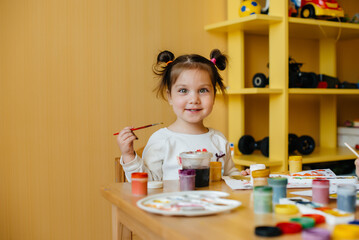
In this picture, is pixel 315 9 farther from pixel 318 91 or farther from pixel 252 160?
pixel 252 160

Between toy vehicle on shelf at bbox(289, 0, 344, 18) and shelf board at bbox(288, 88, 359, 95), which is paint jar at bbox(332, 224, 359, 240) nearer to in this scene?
shelf board at bbox(288, 88, 359, 95)

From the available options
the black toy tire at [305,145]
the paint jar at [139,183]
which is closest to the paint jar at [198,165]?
the paint jar at [139,183]

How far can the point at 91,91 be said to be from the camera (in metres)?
2.28

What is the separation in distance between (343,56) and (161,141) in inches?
85.9

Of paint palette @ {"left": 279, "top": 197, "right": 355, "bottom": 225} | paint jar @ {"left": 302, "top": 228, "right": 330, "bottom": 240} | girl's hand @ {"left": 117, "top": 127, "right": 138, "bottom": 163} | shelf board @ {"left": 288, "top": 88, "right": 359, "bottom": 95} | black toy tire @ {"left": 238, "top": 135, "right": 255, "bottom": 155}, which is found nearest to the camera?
paint jar @ {"left": 302, "top": 228, "right": 330, "bottom": 240}

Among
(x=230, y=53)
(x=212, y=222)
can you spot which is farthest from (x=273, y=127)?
(x=212, y=222)

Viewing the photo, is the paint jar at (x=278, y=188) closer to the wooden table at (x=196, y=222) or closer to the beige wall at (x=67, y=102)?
the wooden table at (x=196, y=222)

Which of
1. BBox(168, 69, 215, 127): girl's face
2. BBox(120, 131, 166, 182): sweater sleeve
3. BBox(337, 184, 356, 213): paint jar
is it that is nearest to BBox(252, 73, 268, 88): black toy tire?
BBox(168, 69, 215, 127): girl's face

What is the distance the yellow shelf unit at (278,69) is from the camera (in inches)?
95.6

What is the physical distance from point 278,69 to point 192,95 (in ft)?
3.22

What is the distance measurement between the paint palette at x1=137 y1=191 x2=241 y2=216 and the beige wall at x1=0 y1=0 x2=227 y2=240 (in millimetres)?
1298

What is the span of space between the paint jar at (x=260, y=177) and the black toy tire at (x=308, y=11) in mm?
1676

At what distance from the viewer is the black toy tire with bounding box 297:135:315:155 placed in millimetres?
2645

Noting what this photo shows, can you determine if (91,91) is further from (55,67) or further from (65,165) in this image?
(65,165)
